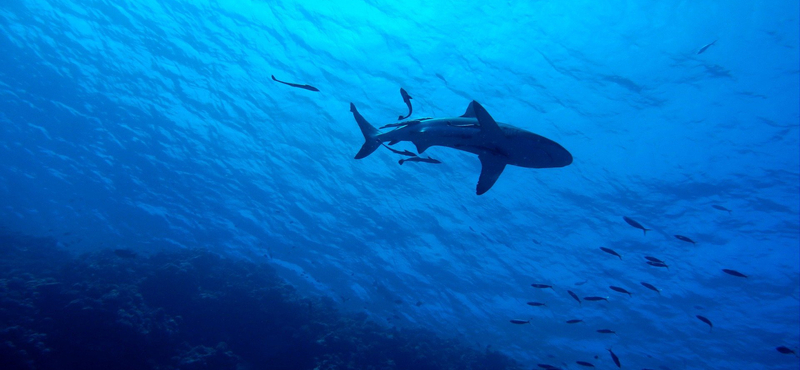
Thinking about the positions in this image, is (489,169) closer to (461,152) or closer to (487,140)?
(487,140)

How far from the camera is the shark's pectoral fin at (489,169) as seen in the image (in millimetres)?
4848

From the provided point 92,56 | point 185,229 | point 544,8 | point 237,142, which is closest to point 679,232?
point 544,8

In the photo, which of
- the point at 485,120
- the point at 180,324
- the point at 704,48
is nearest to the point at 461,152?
the point at 704,48

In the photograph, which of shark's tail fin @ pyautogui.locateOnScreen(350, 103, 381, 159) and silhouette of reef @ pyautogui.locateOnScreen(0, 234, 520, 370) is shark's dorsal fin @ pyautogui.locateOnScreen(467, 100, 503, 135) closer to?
shark's tail fin @ pyautogui.locateOnScreen(350, 103, 381, 159)

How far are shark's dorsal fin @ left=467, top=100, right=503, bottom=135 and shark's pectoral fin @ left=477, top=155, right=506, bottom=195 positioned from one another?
599 millimetres

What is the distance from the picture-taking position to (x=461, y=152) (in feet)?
50.5

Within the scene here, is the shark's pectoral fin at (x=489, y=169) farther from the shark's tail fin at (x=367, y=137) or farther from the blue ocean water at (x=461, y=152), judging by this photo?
the blue ocean water at (x=461, y=152)

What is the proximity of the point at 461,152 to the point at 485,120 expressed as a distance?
11.4 meters

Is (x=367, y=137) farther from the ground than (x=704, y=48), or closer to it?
closer to it

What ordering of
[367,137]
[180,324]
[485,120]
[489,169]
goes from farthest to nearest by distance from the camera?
[180,324] → [367,137] → [489,169] → [485,120]

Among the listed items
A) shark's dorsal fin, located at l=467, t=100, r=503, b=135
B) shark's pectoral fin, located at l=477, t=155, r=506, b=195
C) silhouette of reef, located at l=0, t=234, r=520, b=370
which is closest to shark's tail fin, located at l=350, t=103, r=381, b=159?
shark's pectoral fin, located at l=477, t=155, r=506, b=195

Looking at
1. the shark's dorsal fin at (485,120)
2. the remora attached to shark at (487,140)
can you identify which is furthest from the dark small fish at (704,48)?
the shark's dorsal fin at (485,120)

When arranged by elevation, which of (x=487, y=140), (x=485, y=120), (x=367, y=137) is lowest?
(x=367, y=137)

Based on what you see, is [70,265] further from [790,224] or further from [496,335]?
[790,224]
